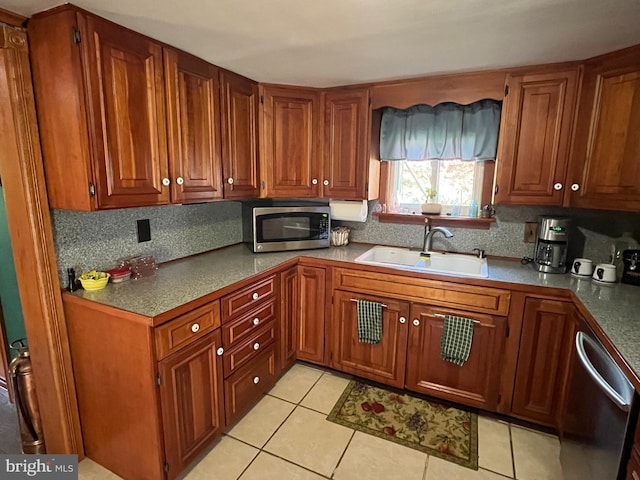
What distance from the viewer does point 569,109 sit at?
75.1 inches

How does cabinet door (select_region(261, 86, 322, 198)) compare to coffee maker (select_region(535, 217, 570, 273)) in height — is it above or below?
above

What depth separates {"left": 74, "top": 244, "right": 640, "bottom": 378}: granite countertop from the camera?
4.50 feet

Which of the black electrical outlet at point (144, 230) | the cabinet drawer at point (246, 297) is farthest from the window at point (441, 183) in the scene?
the black electrical outlet at point (144, 230)

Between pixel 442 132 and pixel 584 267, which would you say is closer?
pixel 584 267

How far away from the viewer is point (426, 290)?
207 cm

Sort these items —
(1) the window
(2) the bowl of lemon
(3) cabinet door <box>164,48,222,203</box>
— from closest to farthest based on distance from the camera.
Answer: (2) the bowl of lemon → (3) cabinet door <box>164,48,222,203</box> → (1) the window

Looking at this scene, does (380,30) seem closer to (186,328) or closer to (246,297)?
(246,297)

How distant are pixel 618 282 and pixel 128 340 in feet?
8.39

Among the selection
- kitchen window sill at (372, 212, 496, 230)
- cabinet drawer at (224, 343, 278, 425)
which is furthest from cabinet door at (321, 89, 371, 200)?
cabinet drawer at (224, 343, 278, 425)

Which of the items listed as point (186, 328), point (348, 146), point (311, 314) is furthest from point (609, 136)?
point (186, 328)

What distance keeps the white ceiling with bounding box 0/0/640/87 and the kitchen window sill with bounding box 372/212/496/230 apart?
997 mm

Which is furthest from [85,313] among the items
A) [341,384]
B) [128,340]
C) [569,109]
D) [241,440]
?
[569,109]

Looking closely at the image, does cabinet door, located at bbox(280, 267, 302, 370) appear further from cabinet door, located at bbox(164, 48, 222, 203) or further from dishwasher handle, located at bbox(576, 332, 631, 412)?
dishwasher handle, located at bbox(576, 332, 631, 412)

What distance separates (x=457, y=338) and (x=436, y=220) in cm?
91
